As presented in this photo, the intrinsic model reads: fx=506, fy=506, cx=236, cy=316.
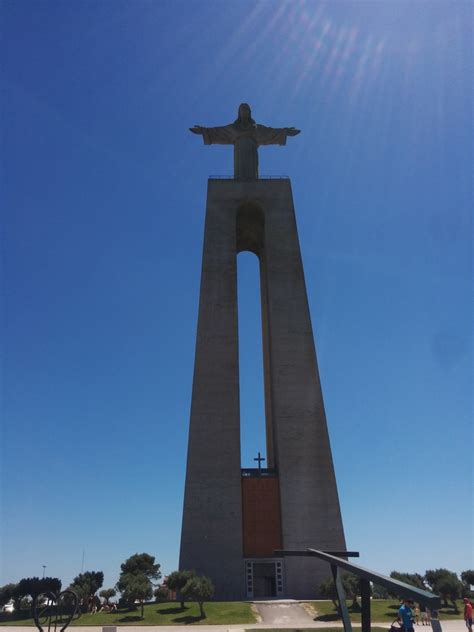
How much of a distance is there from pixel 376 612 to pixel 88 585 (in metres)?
14.3

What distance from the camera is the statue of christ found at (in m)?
32.5

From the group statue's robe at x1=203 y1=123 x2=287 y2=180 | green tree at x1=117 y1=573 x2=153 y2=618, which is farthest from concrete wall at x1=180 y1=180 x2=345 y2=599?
green tree at x1=117 y1=573 x2=153 y2=618

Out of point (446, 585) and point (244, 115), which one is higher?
point (244, 115)

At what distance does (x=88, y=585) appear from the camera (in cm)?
2442

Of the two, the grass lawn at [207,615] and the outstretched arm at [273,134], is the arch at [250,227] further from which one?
the grass lawn at [207,615]

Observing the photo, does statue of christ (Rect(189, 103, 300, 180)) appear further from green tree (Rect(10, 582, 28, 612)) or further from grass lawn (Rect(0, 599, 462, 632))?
green tree (Rect(10, 582, 28, 612))

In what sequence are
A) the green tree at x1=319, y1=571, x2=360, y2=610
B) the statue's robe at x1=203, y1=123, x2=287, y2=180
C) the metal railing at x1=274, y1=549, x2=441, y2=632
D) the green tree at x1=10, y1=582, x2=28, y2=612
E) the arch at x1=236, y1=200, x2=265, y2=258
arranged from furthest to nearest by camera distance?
the statue's robe at x1=203, y1=123, x2=287, y2=180
the arch at x1=236, y1=200, x2=265, y2=258
the green tree at x1=10, y1=582, x2=28, y2=612
the green tree at x1=319, y1=571, x2=360, y2=610
the metal railing at x1=274, y1=549, x2=441, y2=632

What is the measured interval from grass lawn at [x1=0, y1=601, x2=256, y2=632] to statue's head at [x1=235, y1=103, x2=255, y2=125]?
27495mm

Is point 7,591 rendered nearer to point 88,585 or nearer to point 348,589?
point 88,585

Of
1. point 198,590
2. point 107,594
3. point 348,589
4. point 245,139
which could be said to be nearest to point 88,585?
A: point 107,594

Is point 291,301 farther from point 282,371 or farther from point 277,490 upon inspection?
point 277,490

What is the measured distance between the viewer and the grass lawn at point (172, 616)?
16.5 meters

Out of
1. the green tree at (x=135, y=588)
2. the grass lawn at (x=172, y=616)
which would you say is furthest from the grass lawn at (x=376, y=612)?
the green tree at (x=135, y=588)

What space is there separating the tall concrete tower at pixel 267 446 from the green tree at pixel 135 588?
12.2 feet
